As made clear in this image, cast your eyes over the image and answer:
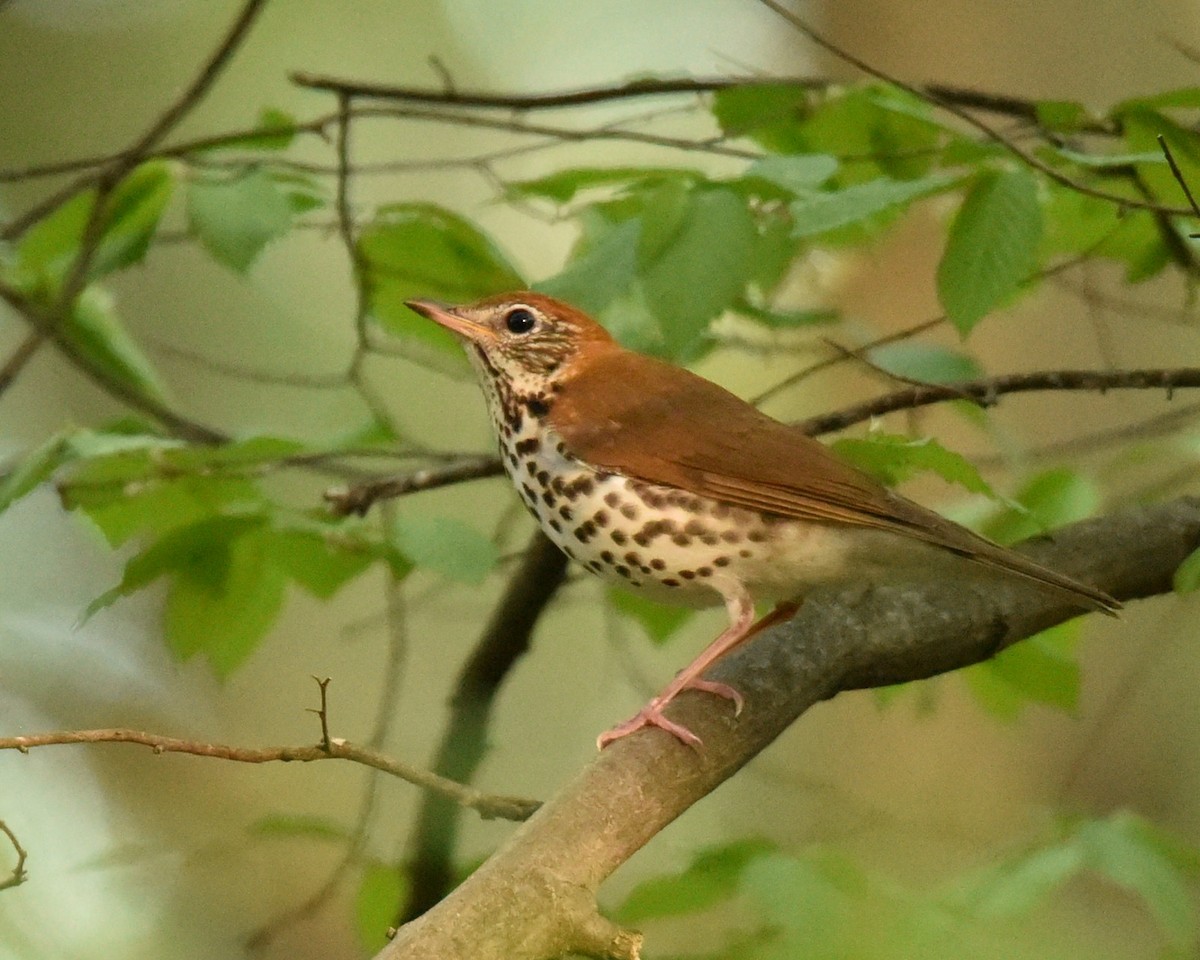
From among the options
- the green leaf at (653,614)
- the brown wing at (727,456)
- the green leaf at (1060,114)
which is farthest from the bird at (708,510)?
the green leaf at (1060,114)

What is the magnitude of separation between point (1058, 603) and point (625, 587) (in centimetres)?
76

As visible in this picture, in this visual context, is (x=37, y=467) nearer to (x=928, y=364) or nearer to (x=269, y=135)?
(x=269, y=135)

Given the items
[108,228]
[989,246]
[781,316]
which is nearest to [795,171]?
[989,246]

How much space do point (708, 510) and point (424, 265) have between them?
77cm

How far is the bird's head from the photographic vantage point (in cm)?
232

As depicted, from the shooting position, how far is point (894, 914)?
5.57ft

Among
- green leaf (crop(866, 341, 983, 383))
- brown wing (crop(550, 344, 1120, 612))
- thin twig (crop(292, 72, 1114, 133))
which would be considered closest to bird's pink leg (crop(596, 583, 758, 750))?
brown wing (crop(550, 344, 1120, 612))

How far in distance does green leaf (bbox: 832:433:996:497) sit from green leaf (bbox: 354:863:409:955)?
1105mm

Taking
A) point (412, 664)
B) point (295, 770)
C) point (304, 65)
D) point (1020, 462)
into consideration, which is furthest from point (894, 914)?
point (304, 65)

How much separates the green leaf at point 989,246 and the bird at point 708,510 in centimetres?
32

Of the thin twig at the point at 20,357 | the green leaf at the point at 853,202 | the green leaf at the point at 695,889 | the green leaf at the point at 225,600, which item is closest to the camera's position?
the green leaf at the point at 853,202

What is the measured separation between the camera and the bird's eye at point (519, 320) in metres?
2.32

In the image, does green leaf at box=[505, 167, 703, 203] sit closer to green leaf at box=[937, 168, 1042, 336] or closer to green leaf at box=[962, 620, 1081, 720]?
green leaf at box=[937, 168, 1042, 336]

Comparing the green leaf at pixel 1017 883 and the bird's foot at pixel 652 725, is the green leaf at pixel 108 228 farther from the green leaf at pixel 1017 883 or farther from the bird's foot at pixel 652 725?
the green leaf at pixel 1017 883
